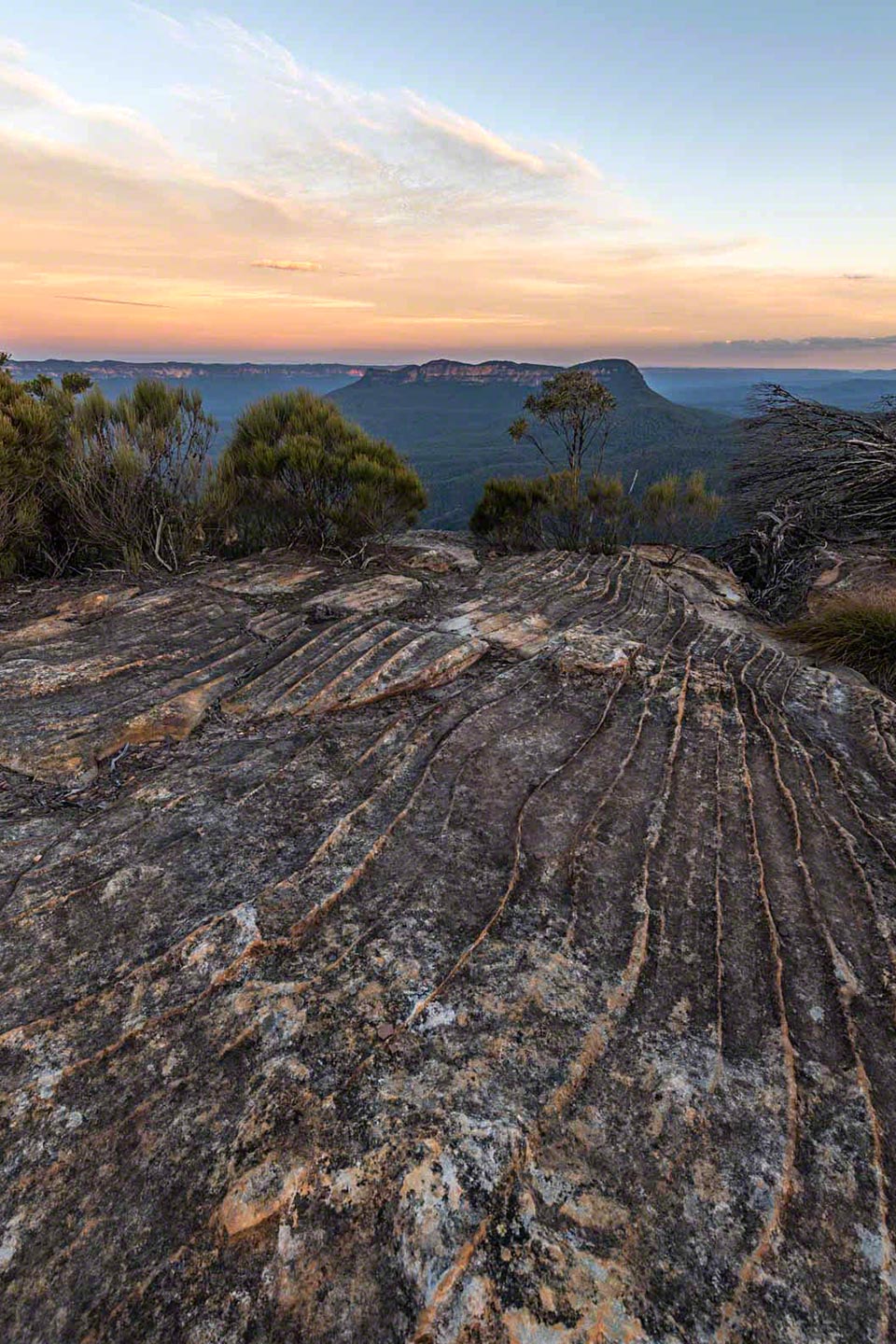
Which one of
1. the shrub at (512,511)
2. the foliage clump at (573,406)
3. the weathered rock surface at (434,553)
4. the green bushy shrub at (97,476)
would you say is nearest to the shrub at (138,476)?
the green bushy shrub at (97,476)

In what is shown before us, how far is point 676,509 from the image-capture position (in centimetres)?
1300

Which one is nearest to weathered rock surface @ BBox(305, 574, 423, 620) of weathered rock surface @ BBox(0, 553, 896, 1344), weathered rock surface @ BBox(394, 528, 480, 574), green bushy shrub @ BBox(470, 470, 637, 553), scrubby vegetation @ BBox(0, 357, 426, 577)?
weathered rock surface @ BBox(394, 528, 480, 574)

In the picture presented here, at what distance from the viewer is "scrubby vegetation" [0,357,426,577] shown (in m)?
7.46

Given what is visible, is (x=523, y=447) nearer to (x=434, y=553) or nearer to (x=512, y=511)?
(x=512, y=511)

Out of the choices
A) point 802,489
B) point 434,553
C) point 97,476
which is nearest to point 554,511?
point 434,553

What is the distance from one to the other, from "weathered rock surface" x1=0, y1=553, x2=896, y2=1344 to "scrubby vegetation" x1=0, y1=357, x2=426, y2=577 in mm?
3908

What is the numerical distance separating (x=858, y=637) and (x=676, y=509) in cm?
757

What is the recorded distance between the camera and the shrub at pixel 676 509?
42.2 feet

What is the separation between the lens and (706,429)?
9144 centimetres

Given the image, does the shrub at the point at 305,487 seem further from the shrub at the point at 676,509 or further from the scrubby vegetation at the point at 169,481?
the shrub at the point at 676,509

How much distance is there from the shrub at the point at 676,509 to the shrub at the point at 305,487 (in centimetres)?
576

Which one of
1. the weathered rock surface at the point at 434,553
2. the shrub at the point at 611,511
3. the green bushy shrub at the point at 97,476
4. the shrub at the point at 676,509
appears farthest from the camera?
the shrub at the point at 676,509

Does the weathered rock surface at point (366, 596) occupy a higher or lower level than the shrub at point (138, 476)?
lower

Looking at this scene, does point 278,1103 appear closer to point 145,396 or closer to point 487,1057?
point 487,1057
